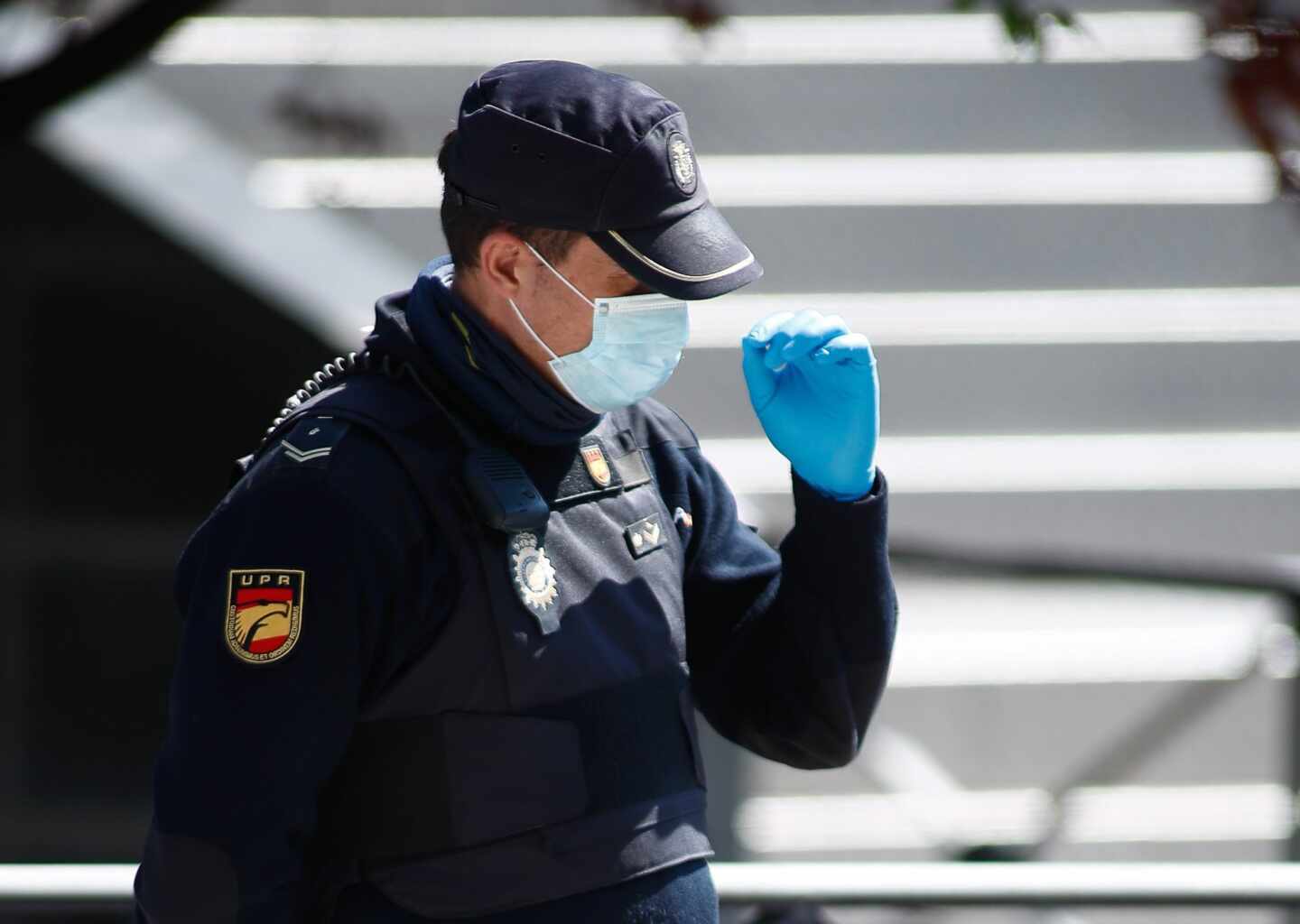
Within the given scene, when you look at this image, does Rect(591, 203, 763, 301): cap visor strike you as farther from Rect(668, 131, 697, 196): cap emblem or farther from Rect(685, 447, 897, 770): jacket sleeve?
Rect(685, 447, 897, 770): jacket sleeve

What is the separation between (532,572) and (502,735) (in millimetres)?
152

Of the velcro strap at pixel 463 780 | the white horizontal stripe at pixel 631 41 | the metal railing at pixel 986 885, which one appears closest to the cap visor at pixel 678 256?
the velcro strap at pixel 463 780

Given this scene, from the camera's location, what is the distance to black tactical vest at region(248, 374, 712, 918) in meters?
1.55

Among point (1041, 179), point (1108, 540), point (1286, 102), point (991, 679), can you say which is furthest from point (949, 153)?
point (1286, 102)

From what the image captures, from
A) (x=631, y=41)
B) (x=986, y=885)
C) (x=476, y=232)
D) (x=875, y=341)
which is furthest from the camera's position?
(x=875, y=341)

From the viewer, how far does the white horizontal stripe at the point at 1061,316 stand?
6.26m

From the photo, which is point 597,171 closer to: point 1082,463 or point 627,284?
point 627,284

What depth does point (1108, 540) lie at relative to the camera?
6.27 metres

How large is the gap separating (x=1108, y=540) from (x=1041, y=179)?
4.43 feet

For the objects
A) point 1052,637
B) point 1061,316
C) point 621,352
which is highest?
point 621,352

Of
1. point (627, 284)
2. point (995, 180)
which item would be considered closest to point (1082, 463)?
point (995, 180)

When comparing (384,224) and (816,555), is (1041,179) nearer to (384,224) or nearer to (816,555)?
(384,224)

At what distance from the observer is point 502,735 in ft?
A: 5.15

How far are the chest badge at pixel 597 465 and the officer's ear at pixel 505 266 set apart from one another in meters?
0.18
